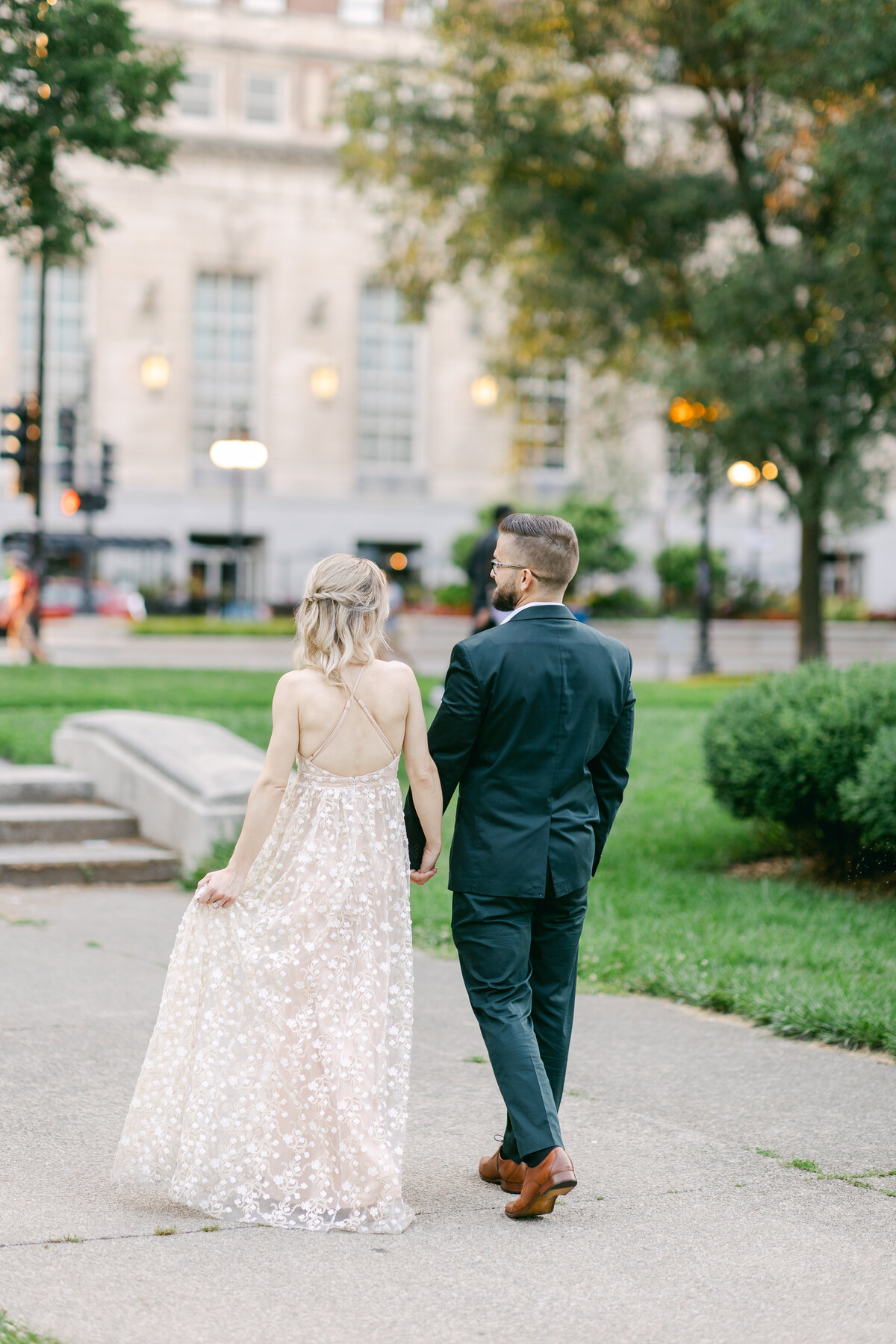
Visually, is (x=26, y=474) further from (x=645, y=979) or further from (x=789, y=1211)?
(x=789, y=1211)

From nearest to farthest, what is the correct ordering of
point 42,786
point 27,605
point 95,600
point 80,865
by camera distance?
point 80,865
point 42,786
point 27,605
point 95,600

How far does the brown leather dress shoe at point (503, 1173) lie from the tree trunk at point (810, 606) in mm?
20791

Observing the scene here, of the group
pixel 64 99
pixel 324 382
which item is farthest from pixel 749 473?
pixel 324 382

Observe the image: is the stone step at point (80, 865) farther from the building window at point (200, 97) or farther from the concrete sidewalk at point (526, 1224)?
the building window at point (200, 97)

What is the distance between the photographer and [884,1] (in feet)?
48.7

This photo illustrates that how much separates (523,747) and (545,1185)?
1194mm

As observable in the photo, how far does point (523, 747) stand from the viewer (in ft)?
13.7

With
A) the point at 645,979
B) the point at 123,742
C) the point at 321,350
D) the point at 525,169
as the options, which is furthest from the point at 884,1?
the point at 321,350

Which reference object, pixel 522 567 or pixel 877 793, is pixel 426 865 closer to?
pixel 522 567

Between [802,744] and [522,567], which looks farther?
[802,744]

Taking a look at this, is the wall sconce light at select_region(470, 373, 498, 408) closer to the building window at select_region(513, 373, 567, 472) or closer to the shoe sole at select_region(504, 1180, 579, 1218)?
the building window at select_region(513, 373, 567, 472)

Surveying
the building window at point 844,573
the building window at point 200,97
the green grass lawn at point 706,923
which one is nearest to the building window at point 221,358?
the building window at point 200,97

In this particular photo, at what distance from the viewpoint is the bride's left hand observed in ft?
13.7

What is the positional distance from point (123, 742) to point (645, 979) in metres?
4.96
